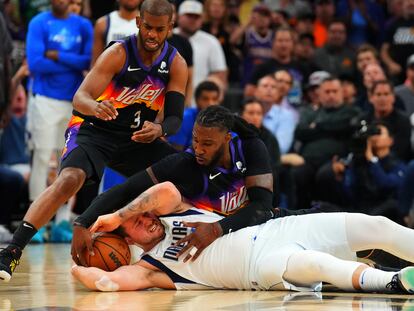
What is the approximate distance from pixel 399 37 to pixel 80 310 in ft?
32.0

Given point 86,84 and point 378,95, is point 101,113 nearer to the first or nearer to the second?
point 86,84

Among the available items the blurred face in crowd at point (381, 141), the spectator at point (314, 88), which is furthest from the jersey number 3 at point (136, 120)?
the spectator at point (314, 88)

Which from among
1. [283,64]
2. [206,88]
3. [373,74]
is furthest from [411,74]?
[206,88]

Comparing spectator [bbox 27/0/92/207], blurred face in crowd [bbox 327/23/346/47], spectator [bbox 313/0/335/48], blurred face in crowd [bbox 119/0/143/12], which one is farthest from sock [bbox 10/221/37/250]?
spectator [bbox 313/0/335/48]

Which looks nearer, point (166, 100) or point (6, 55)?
point (166, 100)

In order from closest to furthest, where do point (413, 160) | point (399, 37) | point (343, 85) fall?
point (413, 160) → point (343, 85) → point (399, 37)

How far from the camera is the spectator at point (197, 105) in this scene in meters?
10.9

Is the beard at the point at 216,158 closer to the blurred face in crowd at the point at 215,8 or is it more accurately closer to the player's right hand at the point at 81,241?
the player's right hand at the point at 81,241

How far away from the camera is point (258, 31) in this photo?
13797 millimetres

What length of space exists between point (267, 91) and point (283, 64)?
1255 millimetres

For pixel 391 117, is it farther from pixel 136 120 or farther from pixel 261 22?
pixel 136 120

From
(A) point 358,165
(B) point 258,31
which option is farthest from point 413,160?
(B) point 258,31

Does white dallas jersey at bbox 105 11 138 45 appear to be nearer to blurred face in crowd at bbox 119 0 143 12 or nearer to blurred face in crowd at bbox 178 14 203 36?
blurred face in crowd at bbox 119 0 143 12

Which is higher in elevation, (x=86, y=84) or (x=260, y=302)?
(x=86, y=84)
